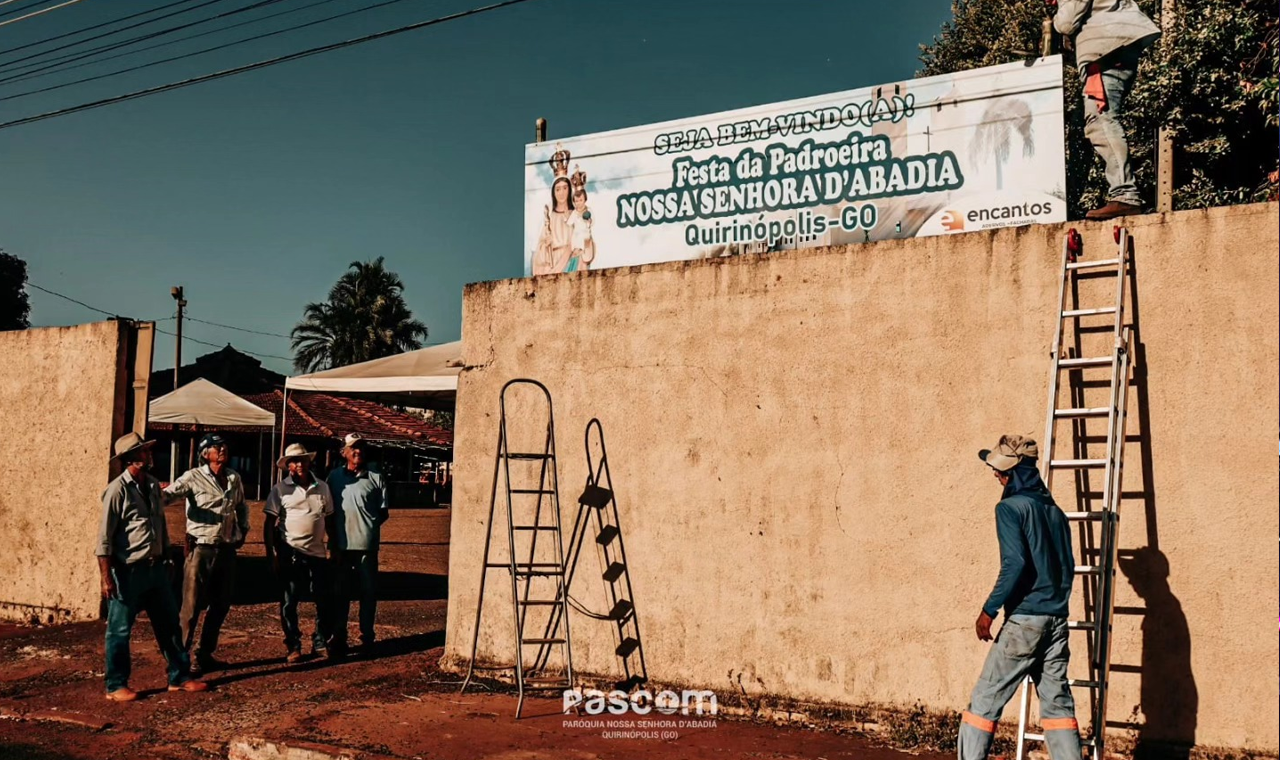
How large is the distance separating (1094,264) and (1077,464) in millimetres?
1206

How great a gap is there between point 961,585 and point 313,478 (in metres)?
5.56

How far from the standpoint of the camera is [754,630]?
788 centimetres

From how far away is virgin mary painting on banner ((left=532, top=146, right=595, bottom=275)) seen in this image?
9.32 m

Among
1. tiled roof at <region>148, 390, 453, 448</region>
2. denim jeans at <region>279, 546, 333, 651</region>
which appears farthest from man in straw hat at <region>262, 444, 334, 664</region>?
tiled roof at <region>148, 390, 453, 448</region>

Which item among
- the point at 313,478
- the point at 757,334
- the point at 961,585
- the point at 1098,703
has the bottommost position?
the point at 1098,703

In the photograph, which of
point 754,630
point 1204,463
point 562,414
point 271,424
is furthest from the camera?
point 271,424

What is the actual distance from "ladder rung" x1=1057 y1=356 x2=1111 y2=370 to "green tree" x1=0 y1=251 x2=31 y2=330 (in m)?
45.8

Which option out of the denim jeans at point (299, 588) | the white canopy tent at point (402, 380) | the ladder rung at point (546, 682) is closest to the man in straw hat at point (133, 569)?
the denim jeans at point (299, 588)

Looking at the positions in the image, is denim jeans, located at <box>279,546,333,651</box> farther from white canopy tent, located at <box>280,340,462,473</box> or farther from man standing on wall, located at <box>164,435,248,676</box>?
white canopy tent, located at <box>280,340,462,473</box>

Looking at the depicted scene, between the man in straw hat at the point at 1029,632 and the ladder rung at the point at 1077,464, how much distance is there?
702 millimetres

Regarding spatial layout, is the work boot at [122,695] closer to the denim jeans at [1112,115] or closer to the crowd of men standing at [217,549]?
the crowd of men standing at [217,549]

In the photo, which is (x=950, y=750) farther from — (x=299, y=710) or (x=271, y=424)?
(x=271, y=424)

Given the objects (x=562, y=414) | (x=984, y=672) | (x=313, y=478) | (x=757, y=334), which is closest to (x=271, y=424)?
(x=313, y=478)

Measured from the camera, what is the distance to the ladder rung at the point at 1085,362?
6545 mm
